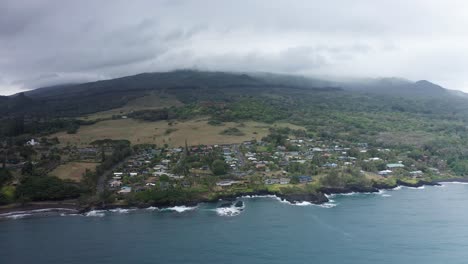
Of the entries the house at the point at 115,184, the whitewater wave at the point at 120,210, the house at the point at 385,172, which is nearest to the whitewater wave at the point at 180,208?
the whitewater wave at the point at 120,210

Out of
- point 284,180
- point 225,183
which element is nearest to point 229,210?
point 225,183

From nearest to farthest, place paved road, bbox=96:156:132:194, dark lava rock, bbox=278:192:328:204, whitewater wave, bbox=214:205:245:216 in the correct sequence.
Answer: whitewater wave, bbox=214:205:245:216
dark lava rock, bbox=278:192:328:204
paved road, bbox=96:156:132:194

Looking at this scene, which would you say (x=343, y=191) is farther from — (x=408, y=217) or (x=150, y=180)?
(x=150, y=180)

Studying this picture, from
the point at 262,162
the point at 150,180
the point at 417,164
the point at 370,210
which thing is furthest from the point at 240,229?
the point at 417,164

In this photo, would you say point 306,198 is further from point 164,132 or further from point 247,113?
point 247,113

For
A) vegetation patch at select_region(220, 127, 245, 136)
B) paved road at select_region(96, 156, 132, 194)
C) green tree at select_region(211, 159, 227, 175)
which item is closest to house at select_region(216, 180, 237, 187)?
green tree at select_region(211, 159, 227, 175)

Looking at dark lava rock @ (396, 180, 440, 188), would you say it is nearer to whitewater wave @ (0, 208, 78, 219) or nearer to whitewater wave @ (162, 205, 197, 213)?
whitewater wave @ (162, 205, 197, 213)
